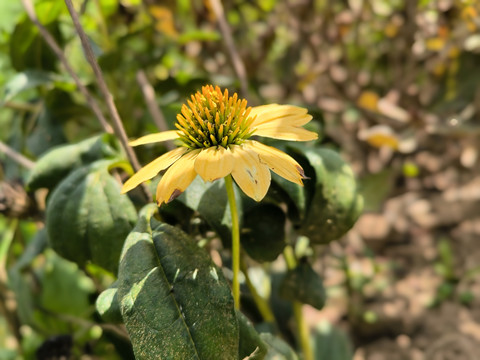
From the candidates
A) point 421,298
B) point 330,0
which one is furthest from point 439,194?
point 330,0

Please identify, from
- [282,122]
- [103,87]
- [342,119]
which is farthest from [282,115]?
[342,119]

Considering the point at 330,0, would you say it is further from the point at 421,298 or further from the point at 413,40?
the point at 421,298

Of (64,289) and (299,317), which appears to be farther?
(64,289)

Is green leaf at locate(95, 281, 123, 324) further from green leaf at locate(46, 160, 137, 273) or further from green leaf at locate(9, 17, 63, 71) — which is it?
green leaf at locate(9, 17, 63, 71)

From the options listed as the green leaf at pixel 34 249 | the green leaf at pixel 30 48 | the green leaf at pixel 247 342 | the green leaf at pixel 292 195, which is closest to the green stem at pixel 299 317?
the green leaf at pixel 292 195

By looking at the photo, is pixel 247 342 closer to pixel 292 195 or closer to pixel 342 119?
pixel 292 195

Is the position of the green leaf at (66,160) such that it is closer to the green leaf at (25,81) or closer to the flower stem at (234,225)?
the green leaf at (25,81)

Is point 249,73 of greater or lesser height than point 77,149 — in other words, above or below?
below
